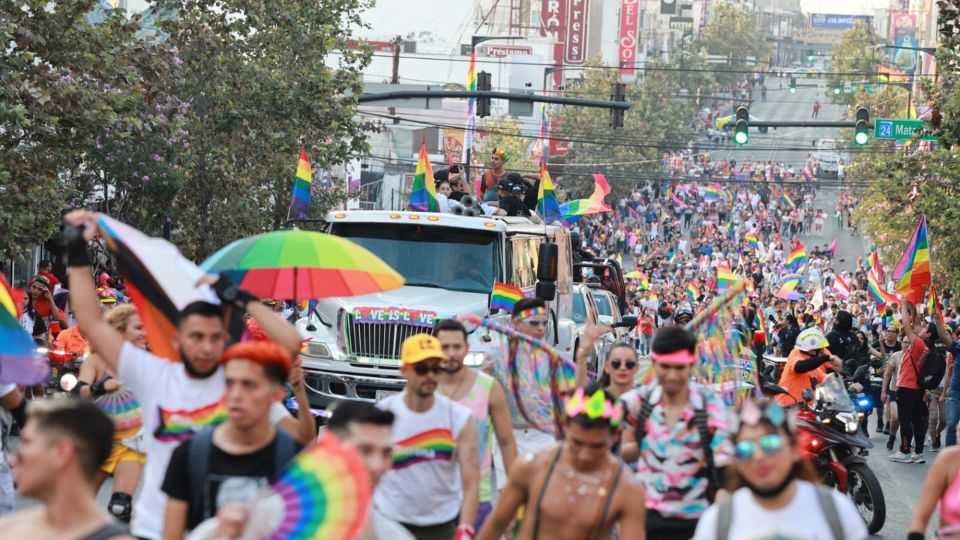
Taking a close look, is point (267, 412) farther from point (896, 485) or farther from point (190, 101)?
point (190, 101)

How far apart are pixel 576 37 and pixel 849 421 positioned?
12306 centimetres

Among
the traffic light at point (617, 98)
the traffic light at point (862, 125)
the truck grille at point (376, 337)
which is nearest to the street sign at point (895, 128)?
the traffic light at point (862, 125)

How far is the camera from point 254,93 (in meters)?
32.8

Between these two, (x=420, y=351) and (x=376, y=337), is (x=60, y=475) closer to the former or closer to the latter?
(x=420, y=351)

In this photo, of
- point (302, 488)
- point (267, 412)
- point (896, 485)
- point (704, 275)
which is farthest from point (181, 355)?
point (704, 275)

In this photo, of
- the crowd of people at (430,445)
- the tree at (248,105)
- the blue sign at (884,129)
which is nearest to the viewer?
the crowd of people at (430,445)

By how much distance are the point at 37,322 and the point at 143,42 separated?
8163mm

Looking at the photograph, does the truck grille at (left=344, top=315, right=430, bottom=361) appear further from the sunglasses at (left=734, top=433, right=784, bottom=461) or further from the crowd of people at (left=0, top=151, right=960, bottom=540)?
the sunglasses at (left=734, top=433, right=784, bottom=461)

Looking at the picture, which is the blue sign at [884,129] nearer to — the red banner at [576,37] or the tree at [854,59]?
the red banner at [576,37]

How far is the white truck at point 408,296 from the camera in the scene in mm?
17359

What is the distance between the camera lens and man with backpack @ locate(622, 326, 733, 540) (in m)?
7.97

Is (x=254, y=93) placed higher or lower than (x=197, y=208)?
higher

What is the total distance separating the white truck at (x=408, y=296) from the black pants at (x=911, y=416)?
389 centimetres

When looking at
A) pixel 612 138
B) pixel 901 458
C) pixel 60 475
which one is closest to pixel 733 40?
pixel 612 138
